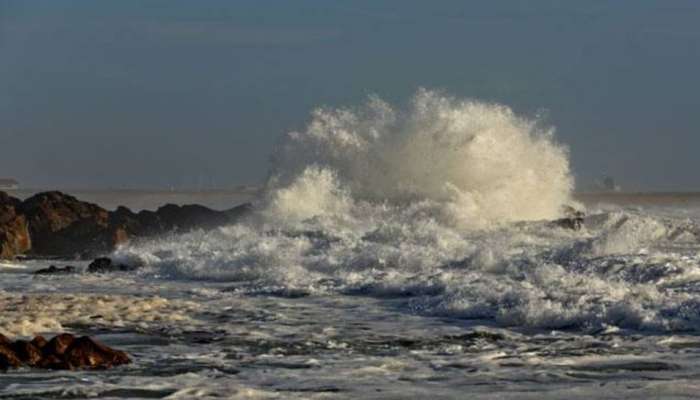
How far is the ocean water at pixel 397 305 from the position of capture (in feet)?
34.6

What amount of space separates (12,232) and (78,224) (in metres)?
3.48

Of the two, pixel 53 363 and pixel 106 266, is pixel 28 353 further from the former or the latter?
pixel 106 266

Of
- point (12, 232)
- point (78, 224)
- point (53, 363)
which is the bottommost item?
point (53, 363)

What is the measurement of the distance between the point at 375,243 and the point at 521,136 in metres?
11.8

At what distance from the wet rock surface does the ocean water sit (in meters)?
0.27

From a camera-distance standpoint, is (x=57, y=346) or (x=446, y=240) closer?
(x=57, y=346)

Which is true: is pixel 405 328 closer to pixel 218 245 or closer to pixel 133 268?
pixel 133 268

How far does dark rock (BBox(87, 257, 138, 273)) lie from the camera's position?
26242 mm

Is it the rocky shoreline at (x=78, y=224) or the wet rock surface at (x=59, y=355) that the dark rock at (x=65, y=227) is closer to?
the rocky shoreline at (x=78, y=224)

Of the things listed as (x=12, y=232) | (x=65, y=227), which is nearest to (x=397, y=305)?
(x=12, y=232)

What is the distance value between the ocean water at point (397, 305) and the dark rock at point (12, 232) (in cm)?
222

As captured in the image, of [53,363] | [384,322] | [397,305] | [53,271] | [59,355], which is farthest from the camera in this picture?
[53,271]

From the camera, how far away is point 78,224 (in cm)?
3547

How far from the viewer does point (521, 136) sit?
125 ft
